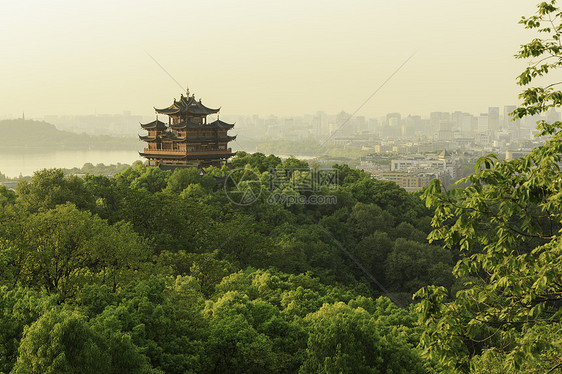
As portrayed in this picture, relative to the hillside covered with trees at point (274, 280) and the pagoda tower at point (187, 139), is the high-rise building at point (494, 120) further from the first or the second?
the hillside covered with trees at point (274, 280)

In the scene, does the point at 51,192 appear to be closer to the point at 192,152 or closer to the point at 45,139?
the point at 192,152

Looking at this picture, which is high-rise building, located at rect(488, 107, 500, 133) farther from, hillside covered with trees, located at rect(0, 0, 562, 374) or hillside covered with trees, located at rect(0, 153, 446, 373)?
hillside covered with trees, located at rect(0, 153, 446, 373)

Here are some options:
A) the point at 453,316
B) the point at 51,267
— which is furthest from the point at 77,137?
the point at 453,316

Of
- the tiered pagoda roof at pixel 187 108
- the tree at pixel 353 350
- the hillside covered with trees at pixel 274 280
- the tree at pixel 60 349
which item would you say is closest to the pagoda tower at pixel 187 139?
the tiered pagoda roof at pixel 187 108

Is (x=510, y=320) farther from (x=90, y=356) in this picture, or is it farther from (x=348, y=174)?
(x=348, y=174)

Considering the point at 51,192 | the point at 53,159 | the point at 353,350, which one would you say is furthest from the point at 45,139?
the point at 353,350

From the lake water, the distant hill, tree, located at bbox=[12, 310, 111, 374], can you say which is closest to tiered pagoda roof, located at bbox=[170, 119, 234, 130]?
tree, located at bbox=[12, 310, 111, 374]
